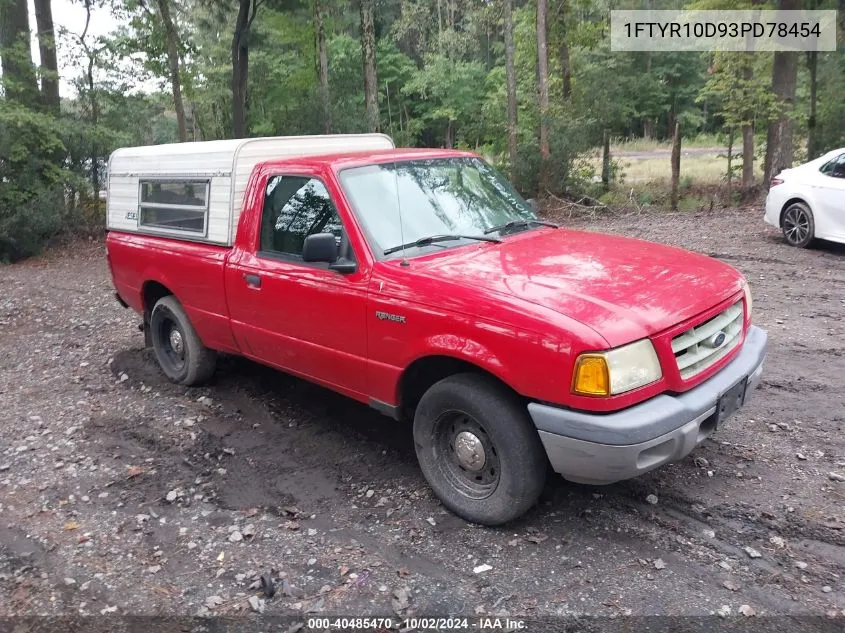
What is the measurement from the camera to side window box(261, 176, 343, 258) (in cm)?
444

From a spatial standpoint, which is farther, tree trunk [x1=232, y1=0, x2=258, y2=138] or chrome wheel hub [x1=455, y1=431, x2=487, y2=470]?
tree trunk [x1=232, y1=0, x2=258, y2=138]

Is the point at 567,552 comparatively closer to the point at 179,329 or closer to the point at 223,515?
the point at 223,515

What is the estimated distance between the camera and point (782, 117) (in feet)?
53.0

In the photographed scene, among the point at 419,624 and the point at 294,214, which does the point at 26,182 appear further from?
the point at 419,624

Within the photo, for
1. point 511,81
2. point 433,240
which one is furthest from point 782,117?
point 433,240

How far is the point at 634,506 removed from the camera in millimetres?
3920

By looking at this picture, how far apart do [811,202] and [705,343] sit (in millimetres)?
8058

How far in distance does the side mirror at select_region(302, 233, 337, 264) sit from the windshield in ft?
0.89

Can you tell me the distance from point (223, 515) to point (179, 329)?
2398mm

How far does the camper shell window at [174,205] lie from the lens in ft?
18.0

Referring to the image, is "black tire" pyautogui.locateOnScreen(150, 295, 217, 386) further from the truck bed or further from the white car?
the white car

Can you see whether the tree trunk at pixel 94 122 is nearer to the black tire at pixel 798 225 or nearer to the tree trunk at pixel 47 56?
the tree trunk at pixel 47 56

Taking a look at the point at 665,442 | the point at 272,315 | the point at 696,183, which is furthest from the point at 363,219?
the point at 696,183

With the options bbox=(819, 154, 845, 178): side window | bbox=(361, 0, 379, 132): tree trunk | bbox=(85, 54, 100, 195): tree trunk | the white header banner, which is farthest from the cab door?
the white header banner
